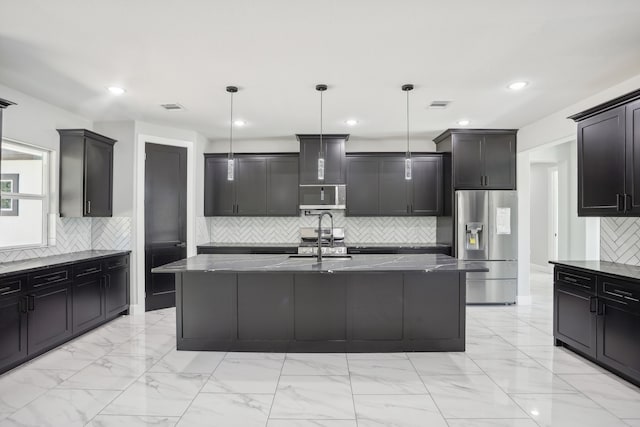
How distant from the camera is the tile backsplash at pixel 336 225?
6.36 m

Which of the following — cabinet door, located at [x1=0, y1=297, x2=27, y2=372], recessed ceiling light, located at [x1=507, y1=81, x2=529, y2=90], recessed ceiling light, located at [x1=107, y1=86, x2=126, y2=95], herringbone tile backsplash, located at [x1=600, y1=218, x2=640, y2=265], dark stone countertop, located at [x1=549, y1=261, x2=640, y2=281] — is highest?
recessed ceiling light, located at [x1=507, y1=81, x2=529, y2=90]

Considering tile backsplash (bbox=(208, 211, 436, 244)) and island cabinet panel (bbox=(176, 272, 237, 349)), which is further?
tile backsplash (bbox=(208, 211, 436, 244))

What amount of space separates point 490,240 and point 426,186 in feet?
4.15

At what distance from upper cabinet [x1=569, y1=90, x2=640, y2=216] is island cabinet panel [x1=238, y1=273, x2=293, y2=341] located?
2.95m

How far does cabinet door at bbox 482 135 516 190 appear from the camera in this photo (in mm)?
5551

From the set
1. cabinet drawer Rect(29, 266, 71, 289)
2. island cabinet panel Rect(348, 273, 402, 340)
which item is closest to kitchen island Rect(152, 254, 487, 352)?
island cabinet panel Rect(348, 273, 402, 340)

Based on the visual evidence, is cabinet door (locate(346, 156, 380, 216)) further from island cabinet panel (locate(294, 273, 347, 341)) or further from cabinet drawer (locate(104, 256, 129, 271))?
cabinet drawer (locate(104, 256, 129, 271))

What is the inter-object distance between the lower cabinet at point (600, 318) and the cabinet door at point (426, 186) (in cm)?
Result: 242

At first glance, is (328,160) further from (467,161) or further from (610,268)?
(610,268)

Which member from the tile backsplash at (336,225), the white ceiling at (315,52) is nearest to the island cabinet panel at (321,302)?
the white ceiling at (315,52)

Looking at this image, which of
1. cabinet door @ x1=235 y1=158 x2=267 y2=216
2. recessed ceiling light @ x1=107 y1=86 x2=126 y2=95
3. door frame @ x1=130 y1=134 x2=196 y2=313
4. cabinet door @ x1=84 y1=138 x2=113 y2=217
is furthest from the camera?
cabinet door @ x1=235 y1=158 x2=267 y2=216

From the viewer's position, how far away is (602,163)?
3.41 m

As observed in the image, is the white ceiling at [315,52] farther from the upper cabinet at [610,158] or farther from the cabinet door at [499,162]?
the cabinet door at [499,162]

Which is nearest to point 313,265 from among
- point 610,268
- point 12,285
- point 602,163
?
point 12,285
